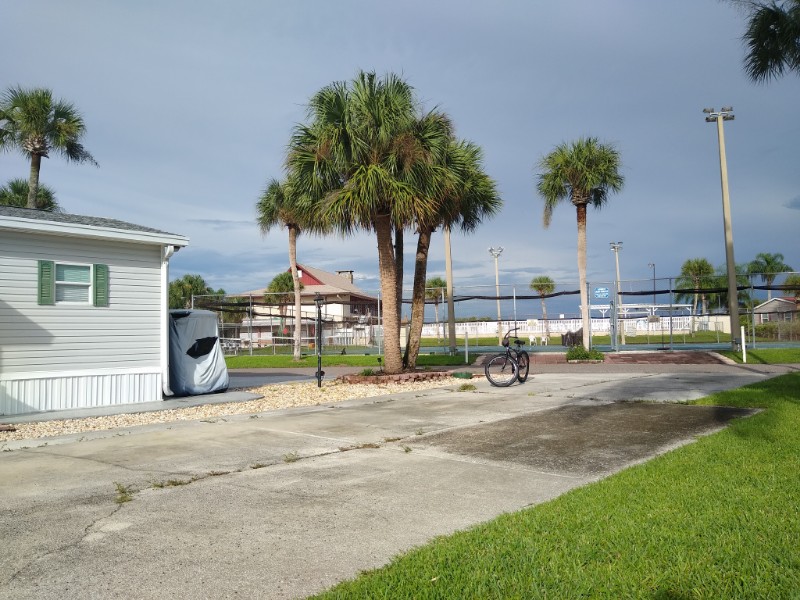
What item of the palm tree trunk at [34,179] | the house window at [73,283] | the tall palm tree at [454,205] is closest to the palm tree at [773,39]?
the tall palm tree at [454,205]

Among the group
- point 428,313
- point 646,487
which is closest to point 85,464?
point 646,487

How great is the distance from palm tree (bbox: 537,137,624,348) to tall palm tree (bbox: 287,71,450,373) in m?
9.08

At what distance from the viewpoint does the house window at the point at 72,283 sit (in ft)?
38.2

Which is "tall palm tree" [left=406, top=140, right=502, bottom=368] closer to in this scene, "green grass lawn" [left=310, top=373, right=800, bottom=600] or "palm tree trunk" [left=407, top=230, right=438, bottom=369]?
"palm tree trunk" [left=407, top=230, right=438, bottom=369]

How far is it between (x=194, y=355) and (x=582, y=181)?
1564 cm

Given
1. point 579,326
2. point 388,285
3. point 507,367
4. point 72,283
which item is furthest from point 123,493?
point 579,326

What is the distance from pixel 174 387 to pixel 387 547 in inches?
430

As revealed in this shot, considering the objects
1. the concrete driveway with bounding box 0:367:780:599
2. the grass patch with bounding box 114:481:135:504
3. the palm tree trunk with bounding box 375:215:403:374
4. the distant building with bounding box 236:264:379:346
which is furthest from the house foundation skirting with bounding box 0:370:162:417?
the distant building with bounding box 236:264:379:346

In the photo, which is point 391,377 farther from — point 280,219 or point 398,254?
point 280,219

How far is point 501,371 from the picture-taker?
15766mm

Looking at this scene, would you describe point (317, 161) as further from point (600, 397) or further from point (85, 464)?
point (85, 464)

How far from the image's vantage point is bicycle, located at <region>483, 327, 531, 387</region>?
15.3m

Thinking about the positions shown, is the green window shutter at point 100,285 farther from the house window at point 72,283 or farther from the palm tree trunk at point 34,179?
the palm tree trunk at point 34,179

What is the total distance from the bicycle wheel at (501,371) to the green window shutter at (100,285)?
8.64 meters
